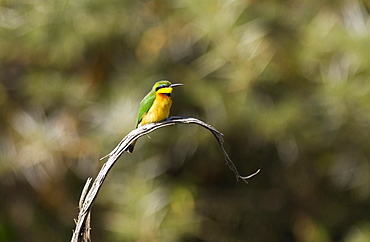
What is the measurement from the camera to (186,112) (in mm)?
2420

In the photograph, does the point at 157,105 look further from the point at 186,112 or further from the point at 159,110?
the point at 186,112

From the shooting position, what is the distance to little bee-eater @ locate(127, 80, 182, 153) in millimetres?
1204

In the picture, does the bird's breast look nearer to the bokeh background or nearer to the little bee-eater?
the little bee-eater

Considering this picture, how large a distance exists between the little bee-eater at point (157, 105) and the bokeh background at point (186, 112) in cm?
116

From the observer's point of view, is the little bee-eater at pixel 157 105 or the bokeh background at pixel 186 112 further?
the bokeh background at pixel 186 112

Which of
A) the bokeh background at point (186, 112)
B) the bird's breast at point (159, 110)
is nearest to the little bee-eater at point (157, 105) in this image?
the bird's breast at point (159, 110)

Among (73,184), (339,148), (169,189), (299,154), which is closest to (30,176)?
(73,184)

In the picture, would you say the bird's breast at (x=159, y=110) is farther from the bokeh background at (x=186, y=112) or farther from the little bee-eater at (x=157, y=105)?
the bokeh background at (x=186, y=112)

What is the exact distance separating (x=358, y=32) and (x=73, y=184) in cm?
134

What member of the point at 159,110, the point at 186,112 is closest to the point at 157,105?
the point at 159,110

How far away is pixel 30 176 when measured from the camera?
2539mm

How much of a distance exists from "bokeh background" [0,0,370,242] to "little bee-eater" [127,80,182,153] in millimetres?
1157

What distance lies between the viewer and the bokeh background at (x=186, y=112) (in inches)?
96.0

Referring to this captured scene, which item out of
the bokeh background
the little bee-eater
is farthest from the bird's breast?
the bokeh background
